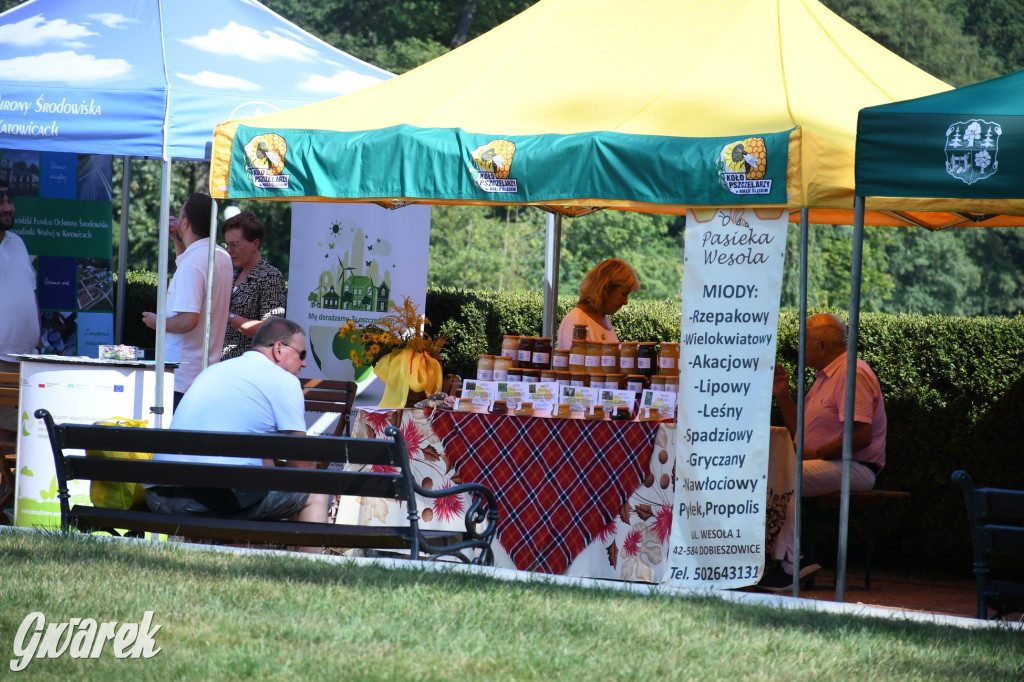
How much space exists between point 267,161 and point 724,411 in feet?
8.78

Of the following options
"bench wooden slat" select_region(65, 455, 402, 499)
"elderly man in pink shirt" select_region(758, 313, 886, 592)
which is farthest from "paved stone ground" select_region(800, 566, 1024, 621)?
"bench wooden slat" select_region(65, 455, 402, 499)

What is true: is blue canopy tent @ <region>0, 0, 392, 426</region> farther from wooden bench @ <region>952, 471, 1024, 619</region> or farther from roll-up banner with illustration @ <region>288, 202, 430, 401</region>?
wooden bench @ <region>952, 471, 1024, 619</region>

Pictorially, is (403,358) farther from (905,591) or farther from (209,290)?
(905,591)

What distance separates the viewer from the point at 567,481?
19.6 ft

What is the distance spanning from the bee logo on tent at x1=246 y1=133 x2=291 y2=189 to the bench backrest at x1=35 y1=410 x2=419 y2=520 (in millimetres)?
1690

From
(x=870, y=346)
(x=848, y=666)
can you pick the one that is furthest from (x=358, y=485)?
(x=870, y=346)

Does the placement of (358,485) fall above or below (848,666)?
above

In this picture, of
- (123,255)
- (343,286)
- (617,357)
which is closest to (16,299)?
(123,255)

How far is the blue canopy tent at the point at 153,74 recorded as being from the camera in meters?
6.75

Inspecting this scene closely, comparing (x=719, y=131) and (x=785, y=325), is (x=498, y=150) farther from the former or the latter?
(x=785, y=325)

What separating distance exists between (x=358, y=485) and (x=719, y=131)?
7.58 feet

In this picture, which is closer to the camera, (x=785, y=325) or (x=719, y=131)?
(x=719, y=131)

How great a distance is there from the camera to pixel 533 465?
19.7 feet

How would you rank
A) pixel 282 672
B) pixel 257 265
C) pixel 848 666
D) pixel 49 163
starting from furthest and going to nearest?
1. pixel 49 163
2. pixel 257 265
3. pixel 848 666
4. pixel 282 672
